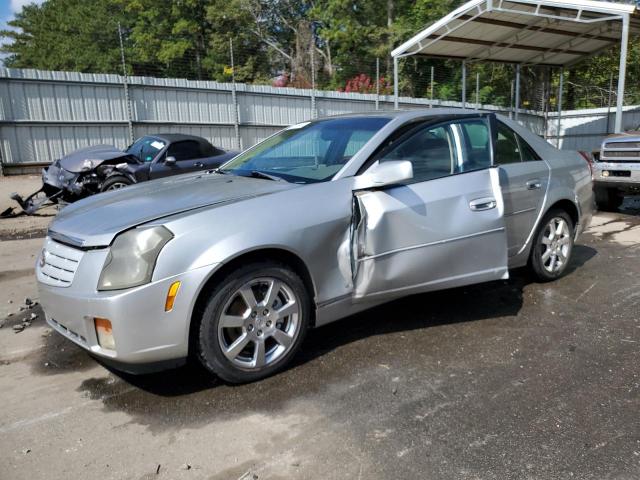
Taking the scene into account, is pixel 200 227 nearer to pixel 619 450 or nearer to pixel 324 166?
pixel 324 166

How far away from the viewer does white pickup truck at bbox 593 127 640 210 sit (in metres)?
8.22

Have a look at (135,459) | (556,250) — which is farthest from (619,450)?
(556,250)

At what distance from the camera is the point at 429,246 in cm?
357

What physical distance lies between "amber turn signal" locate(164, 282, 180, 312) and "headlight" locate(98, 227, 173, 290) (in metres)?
0.12

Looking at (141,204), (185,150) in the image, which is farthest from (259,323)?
(185,150)

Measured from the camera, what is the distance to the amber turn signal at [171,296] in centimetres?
270

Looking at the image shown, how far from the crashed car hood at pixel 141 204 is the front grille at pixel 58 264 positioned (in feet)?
0.19

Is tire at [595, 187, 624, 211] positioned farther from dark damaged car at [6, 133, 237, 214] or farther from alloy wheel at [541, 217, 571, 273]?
dark damaged car at [6, 133, 237, 214]

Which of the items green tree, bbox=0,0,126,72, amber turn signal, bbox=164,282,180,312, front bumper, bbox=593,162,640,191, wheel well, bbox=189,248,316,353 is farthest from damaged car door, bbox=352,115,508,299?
green tree, bbox=0,0,126,72

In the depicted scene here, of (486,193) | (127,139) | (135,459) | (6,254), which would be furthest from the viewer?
(127,139)

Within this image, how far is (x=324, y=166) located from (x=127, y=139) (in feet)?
42.2

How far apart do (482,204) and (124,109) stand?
13.2m

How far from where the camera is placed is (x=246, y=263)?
297cm

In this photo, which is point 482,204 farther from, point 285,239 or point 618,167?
point 618,167
